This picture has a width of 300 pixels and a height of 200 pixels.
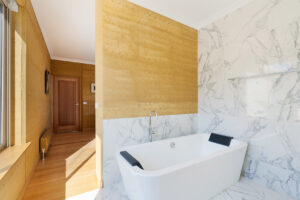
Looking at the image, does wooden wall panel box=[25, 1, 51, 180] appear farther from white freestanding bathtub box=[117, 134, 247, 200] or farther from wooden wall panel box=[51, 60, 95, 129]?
wooden wall panel box=[51, 60, 95, 129]

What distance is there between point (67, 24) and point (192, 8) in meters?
2.39

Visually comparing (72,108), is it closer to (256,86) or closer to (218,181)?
(218,181)

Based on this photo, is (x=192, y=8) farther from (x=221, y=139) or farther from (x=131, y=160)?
(x=131, y=160)

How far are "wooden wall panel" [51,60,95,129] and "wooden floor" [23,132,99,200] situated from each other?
86.7 inches

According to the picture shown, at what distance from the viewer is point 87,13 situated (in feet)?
7.89

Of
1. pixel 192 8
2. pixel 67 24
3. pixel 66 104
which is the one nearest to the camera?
pixel 192 8

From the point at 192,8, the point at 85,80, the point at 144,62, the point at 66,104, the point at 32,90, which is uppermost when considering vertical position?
the point at 192,8

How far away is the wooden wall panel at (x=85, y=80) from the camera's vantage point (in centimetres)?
503

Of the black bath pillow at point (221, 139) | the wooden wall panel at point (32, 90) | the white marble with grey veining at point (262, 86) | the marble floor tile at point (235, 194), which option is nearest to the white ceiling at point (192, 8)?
Answer: the white marble with grey veining at point (262, 86)

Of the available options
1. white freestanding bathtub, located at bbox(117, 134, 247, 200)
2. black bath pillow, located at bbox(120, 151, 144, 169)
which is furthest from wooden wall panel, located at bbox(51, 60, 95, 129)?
black bath pillow, located at bbox(120, 151, 144, 169)

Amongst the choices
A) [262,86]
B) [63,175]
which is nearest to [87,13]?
[63,175]

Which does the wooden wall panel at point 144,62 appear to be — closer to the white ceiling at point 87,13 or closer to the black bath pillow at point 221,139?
the white ceiling at point 87,13

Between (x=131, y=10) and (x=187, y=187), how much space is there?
237cm

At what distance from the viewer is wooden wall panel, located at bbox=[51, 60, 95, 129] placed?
5.03 m
